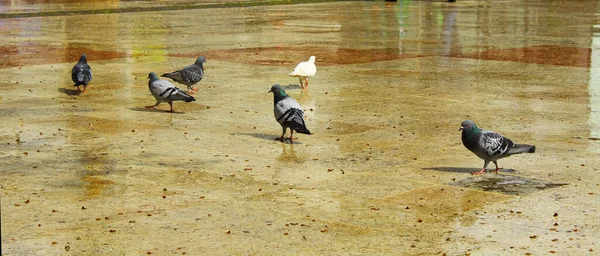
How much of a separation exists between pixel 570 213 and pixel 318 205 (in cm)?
227

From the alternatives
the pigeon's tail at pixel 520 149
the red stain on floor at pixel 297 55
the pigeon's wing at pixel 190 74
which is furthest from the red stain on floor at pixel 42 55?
the pigeon's tail at pixel 520 149

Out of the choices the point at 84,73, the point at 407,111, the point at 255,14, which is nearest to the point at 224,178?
the point at 407,111

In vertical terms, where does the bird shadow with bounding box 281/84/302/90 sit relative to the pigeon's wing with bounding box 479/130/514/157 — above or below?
below

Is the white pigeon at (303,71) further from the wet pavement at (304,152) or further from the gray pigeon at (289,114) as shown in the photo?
the gray pigeon at (289,114)

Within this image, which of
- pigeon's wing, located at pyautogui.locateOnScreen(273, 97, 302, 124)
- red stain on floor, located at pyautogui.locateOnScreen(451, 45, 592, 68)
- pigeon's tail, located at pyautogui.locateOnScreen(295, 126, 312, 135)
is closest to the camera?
pigeon's tail, located at pyautogui.locateOnScreen(295, 126, 312, 135)

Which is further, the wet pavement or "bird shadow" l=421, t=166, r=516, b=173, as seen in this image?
"bird shadow" l=421, t=166, r=516, b=173

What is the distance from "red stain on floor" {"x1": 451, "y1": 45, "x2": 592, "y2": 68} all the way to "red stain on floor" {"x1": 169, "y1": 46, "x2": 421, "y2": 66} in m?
1.80

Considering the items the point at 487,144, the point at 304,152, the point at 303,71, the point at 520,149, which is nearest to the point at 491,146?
the point at 487,144

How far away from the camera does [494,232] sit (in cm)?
873

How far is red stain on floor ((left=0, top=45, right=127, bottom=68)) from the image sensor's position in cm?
2205

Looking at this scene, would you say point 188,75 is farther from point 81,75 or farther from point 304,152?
point 304,152

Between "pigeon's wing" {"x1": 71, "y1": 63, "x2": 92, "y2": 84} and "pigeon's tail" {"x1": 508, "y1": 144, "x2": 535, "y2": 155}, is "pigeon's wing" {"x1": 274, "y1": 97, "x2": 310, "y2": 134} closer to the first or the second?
"pigeon's tail" {"x1": 508, "y1": 144, "x2": 535, "y2": 155}

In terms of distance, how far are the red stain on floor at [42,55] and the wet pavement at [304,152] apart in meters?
0.07

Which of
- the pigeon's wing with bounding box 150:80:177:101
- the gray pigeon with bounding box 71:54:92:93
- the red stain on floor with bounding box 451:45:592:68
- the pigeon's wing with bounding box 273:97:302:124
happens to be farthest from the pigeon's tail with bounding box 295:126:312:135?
the red stain on floor with bounding box 451:45:592:68
